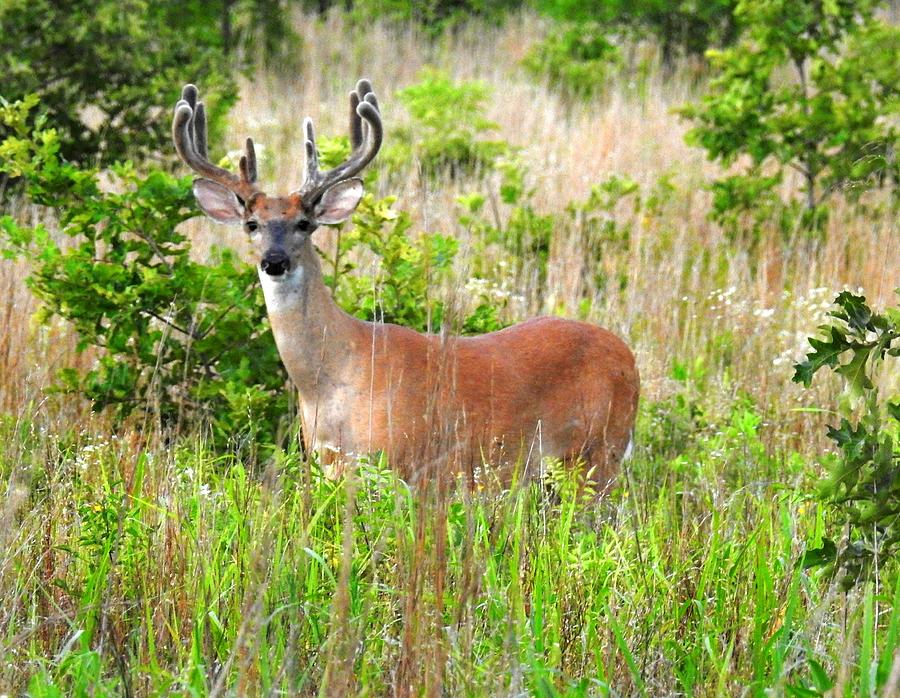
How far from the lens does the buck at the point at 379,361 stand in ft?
15.6

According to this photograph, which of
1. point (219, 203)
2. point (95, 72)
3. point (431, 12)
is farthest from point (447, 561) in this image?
point (431, 12)

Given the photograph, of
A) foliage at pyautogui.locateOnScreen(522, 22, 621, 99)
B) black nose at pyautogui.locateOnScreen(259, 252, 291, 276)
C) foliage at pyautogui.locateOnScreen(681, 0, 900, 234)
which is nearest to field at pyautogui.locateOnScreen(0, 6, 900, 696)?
black nose at pyautogui.locateOnScreen(259, 252, 291, 276)

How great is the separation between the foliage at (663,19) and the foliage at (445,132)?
396 centimetres

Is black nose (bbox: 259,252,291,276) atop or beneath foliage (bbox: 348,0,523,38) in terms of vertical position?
atop

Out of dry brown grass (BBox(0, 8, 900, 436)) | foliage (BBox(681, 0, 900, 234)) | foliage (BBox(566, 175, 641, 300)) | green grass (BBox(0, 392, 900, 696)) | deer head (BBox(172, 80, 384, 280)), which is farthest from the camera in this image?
foliage (BBox(681, 0, 900, 234))

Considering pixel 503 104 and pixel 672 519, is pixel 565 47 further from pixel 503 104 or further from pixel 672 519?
pixel 672 519

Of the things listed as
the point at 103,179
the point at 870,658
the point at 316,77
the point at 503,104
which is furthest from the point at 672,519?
the point at 316,77

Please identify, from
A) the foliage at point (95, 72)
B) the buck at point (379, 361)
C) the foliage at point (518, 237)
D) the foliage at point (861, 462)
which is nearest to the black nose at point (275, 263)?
the buck at point (379, 361)

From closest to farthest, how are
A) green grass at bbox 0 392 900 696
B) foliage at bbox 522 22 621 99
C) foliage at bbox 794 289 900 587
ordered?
green grass at bbox 0 392 900 696, foliage at bbox 794 289 900 587, foliage at bbox 522 22 621 99

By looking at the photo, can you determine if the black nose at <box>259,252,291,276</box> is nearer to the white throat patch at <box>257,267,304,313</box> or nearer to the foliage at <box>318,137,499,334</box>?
the white throat patch at <box>257,267,304,313</box>

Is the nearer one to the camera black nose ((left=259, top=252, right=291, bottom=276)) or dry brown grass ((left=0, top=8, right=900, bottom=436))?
black nose ((left=259, top=252, right=291, bottom=276))

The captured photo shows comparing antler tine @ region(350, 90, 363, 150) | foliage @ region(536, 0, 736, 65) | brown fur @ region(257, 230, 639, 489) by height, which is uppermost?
antler tine @ region(350, 90, 363, 150)

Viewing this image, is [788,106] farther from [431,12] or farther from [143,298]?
[431,12]

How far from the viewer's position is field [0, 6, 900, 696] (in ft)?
9.46
